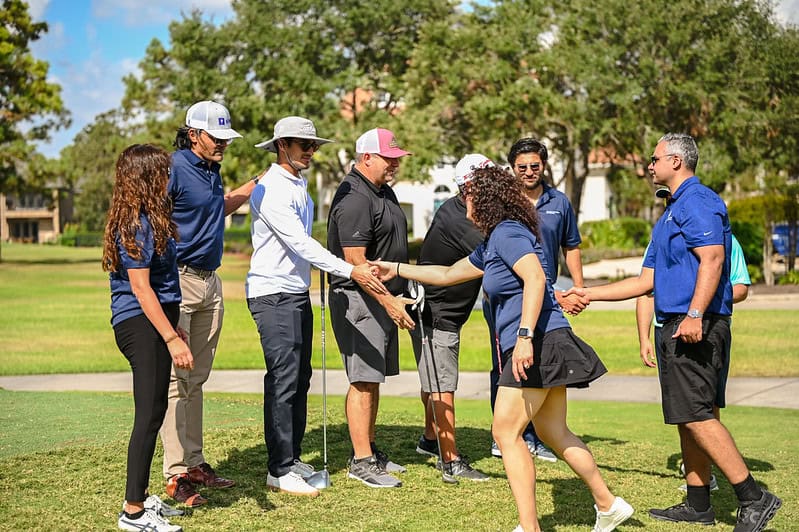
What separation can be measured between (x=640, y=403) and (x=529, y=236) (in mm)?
6908

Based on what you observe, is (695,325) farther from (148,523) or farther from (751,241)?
(751,241)

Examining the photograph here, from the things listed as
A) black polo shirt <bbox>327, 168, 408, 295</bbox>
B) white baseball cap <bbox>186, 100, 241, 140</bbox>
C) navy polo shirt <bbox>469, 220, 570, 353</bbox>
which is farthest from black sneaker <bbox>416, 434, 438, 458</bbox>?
white baseball cap <bbox>186, 100, 241, 140</bbox>

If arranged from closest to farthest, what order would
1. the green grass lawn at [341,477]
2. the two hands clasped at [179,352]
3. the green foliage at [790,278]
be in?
the two hands clasped at [179,352] → the green grass lawn at [341,477] → the green foliage at [790,278]

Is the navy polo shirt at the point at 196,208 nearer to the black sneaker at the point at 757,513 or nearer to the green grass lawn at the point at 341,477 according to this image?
the green grass lawn at the point at 341,477

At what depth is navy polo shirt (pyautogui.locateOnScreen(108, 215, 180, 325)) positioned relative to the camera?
17.3 feet

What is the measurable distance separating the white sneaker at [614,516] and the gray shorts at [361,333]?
1960mm

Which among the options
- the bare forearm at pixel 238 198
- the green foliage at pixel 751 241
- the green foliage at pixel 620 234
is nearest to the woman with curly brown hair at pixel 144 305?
the bare forearm at pixel 238 198

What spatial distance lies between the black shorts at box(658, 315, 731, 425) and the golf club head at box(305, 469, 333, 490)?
2.28 metres

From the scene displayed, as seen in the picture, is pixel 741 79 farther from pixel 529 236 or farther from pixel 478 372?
pixel 529 236

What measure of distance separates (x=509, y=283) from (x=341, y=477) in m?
2.31

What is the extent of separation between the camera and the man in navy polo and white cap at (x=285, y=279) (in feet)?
20.8

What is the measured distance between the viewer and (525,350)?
513cm

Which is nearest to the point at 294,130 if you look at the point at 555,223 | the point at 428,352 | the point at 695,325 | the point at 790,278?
the point at 428,352

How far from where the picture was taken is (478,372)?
14.6 m
